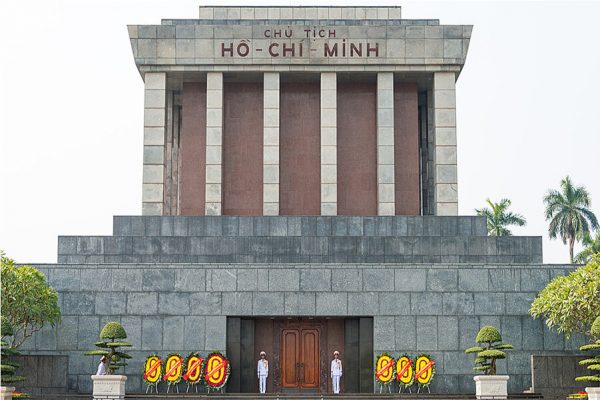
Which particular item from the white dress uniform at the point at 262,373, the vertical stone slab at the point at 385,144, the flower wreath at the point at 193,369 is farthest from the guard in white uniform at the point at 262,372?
the vertical stone slab at the point at 385,144

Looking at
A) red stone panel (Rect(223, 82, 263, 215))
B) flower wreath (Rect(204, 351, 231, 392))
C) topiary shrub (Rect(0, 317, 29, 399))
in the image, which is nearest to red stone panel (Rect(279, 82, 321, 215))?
red stone panel (Rect(223, 82, 263, 215))

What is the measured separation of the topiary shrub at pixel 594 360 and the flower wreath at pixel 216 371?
10822mm

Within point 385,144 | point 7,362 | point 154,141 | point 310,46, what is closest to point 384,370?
point 385,144

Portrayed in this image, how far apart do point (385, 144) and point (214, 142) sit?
665cm

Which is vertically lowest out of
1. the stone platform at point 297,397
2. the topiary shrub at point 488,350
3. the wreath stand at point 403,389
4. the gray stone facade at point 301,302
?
the stone platform at point 297,397

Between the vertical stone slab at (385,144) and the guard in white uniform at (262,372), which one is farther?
the vertical stone slab at (385,144)

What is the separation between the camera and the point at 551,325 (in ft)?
103

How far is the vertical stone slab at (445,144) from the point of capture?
38.9 m

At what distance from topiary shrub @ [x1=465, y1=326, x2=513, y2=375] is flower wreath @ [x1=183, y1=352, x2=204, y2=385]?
27.7 feet

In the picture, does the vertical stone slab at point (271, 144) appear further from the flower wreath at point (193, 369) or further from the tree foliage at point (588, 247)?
the tree foliage at point (588, 247)

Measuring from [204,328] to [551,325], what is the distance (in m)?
11.0

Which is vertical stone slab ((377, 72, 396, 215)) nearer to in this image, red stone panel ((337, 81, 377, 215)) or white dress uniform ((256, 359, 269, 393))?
red stone panel ((337, 81, 377, 215))

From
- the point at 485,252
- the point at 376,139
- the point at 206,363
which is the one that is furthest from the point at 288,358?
the point at 376,139

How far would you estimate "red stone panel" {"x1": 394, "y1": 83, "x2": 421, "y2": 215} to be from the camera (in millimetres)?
39625
